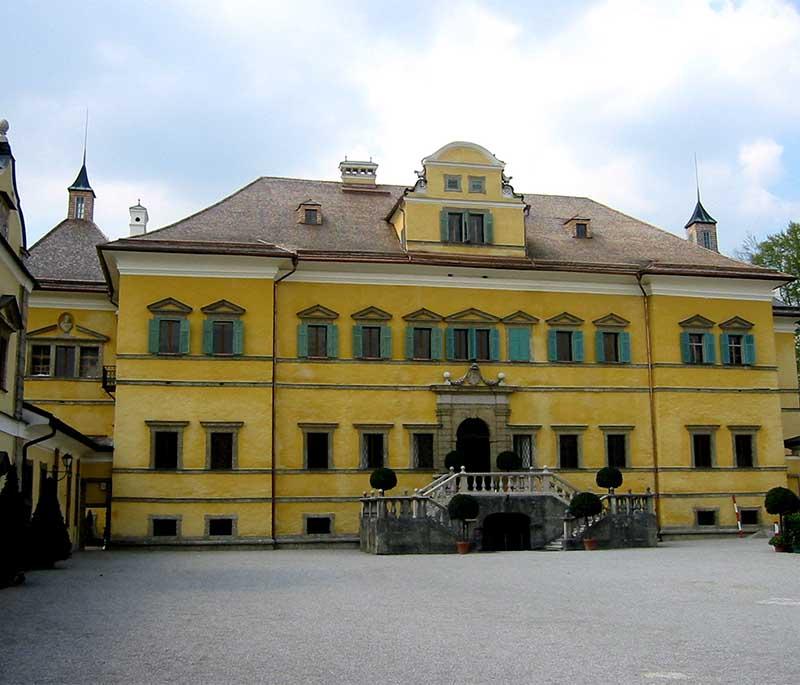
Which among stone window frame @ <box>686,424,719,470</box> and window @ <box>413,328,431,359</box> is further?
stone window frame @ <box>686,424,719,470</box>

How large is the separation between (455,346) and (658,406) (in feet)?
28.0

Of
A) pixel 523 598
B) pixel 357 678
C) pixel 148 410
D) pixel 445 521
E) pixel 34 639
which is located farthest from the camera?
pixel 148 410

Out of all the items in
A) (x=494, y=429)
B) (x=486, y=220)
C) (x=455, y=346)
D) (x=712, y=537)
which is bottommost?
(x=712, y=537)

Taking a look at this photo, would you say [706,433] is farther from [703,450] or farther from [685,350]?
[685,350]

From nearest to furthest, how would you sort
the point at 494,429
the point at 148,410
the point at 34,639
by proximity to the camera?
the point at 34,639 < the point at 148,410 < the point at 494,429

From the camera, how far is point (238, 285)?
120 feet

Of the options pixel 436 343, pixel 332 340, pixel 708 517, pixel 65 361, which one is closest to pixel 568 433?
pixel 436 343

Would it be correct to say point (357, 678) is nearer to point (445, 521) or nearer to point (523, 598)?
point (523, 598)

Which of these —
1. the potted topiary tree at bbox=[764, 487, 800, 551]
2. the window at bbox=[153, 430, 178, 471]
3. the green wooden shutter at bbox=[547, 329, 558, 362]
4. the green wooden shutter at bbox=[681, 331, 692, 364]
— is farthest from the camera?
the green wooden shutter at bbox=[681, 331, 692, 364]

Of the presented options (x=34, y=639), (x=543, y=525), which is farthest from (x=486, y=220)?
(x=34, y=639)

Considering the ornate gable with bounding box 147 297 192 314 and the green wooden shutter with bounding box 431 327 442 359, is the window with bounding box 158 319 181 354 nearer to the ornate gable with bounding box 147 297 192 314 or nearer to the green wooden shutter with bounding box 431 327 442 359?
the ornate gable with bounding box 147 297 192 314

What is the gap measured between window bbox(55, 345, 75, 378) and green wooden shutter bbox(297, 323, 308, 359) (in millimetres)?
10322

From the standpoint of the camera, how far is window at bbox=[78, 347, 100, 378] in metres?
40.8

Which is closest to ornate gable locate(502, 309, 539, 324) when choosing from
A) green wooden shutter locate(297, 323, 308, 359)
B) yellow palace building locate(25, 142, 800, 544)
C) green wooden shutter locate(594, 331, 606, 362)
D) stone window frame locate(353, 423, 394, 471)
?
yellow palace building locate(25, 142, 800, 544)
